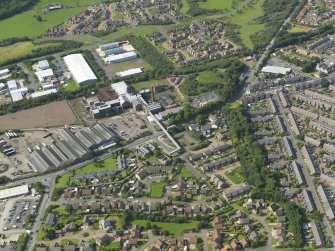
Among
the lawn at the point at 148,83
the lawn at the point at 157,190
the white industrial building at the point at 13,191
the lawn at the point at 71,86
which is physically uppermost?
the white industrial building at the point at 13,191

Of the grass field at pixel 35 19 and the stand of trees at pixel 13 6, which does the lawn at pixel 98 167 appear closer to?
the grass field at pixel 35 19

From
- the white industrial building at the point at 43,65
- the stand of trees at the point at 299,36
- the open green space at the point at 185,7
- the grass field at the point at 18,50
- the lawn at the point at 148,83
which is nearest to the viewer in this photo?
the lawn at the point at 148,83

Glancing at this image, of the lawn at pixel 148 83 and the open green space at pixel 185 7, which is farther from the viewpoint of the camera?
the open green space at pixel 185 7

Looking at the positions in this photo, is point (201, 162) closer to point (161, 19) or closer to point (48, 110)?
point (48, 110)

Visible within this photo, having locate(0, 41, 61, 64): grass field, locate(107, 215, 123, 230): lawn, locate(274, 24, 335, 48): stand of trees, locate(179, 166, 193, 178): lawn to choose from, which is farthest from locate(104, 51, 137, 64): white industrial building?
locate(107, 215, 123, 230): lawn

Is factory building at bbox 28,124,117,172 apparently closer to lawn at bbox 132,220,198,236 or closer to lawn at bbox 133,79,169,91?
lawn at bbox 133,79,169,91

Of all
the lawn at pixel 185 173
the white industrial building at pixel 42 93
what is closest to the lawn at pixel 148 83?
the white industrial building at pixel 42 93

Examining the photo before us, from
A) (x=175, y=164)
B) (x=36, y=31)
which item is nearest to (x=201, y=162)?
(x=175, y=164)
